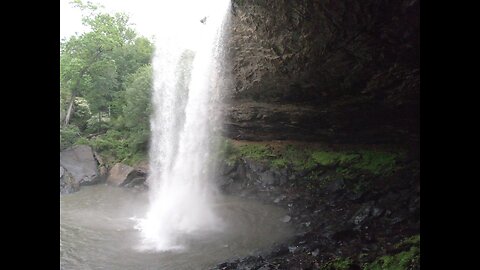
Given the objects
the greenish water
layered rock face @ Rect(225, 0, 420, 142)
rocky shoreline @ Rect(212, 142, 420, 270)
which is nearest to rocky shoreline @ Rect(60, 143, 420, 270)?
rocky shoreline @ Rect(212, 142, 420, 270)

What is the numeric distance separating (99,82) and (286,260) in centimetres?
1904

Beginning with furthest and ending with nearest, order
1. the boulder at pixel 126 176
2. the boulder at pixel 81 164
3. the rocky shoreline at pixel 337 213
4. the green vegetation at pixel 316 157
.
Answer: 1. the boulder at pixel 81 164
2. the boulder at pixel 126 176
3. the green vegetation at pixel 316 157
4. the rocky shoreline at pixel 337 213

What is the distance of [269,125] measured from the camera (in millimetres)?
15000

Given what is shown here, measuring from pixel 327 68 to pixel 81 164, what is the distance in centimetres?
1427

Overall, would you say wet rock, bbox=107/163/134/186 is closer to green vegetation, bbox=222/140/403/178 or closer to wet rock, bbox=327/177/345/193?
green vegetation, bbox=222/140/403/178

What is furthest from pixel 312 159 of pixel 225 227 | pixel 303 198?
pixel 225 227

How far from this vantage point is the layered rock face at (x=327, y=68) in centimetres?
795

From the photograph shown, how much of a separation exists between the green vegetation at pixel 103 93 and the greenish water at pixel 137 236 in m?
5.60

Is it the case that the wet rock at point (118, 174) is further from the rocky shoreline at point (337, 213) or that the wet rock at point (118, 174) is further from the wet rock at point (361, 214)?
the wet rock at point (361, 214)

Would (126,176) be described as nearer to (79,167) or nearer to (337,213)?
(79,167)

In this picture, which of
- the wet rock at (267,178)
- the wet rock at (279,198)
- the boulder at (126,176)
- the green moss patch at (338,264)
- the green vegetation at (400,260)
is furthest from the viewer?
the boulder at (126,176)

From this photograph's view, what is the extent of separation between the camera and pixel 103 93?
23359 mm

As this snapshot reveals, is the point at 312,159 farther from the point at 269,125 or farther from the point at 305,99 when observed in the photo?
the point at 305,99

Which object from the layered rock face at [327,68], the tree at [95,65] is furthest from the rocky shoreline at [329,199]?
the tree at [95,65]
